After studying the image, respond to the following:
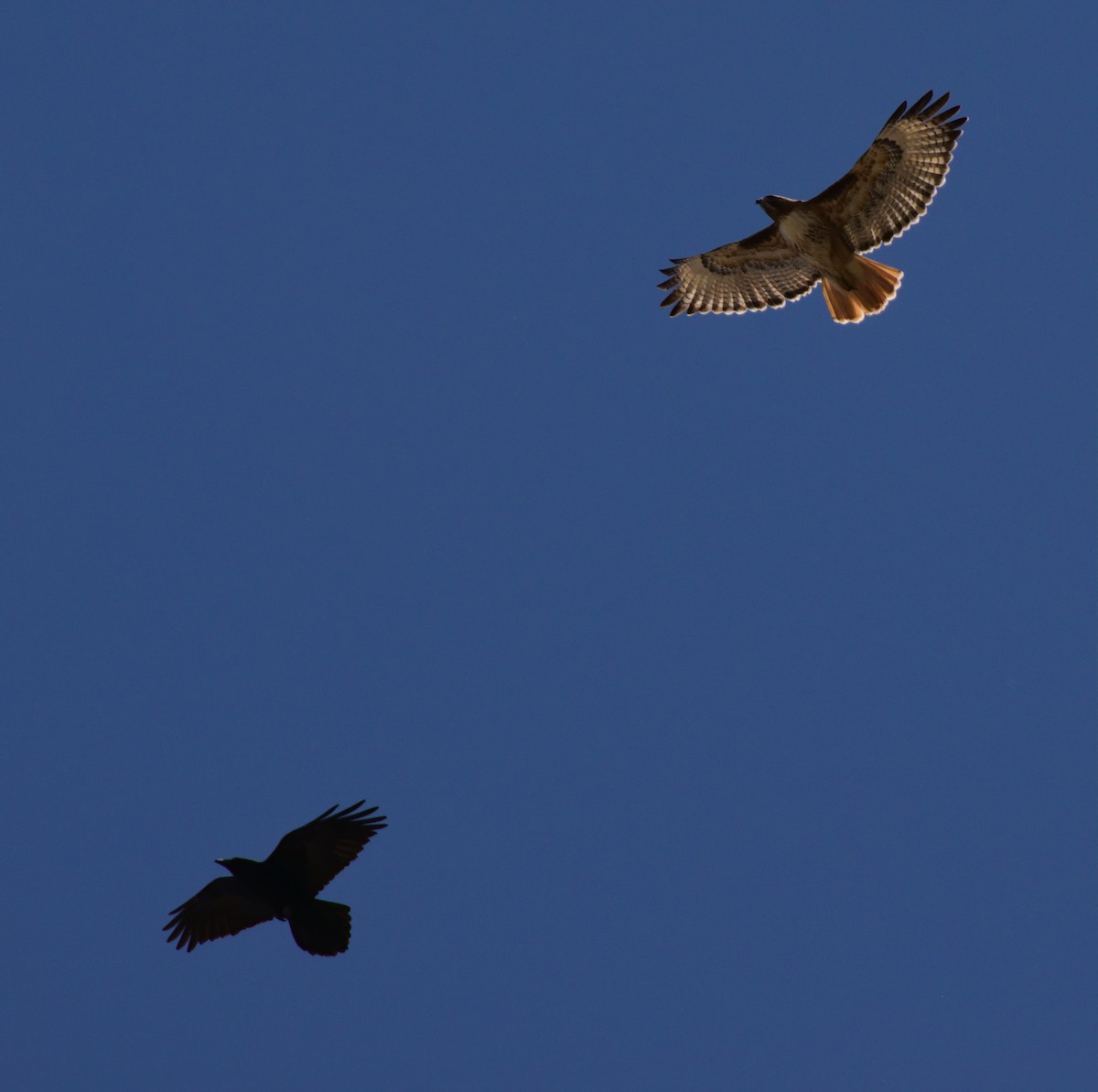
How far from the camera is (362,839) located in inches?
350

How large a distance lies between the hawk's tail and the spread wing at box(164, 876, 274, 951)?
6.41 metres

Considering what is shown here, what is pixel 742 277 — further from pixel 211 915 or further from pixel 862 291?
pixel 211 915

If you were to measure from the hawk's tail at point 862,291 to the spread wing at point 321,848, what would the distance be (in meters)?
5.48

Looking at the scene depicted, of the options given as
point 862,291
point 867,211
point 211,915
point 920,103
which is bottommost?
point 211,915

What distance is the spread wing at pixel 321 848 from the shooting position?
28.9ft

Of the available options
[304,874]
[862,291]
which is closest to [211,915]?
[304,874]

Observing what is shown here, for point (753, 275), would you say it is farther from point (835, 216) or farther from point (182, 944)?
point (182, 944)

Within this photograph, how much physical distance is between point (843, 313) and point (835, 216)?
81cm

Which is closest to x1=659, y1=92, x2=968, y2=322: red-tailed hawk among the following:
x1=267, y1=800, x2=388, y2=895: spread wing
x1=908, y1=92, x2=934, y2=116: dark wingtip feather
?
x1=908, y1=92, x2=934, y2=116: dark wingtip feather

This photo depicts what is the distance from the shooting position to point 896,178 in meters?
10.7

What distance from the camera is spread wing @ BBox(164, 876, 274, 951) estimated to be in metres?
9.10

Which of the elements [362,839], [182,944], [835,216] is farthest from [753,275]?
[182,944]

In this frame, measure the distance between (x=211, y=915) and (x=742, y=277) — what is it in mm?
7058

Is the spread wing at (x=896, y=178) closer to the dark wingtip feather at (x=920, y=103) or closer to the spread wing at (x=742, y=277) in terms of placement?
the dark wingtip feather at (x=920, y=103)
